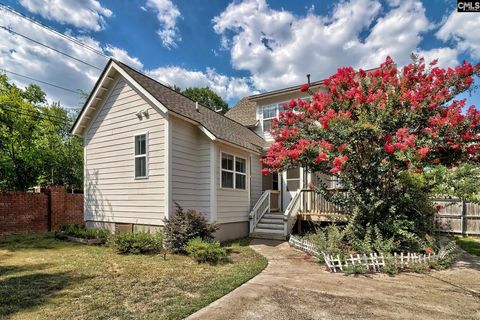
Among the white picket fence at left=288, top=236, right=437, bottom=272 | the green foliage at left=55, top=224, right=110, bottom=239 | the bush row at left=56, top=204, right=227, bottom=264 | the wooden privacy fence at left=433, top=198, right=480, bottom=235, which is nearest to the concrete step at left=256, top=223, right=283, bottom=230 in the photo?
the bush row at left=56, top=204, right=227, bottom=264

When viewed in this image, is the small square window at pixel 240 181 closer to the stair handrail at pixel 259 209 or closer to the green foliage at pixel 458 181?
the stair handrail at pixel 259 209

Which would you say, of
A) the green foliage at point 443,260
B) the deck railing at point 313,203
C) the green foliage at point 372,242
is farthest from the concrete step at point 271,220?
the green foliage at point 443,260

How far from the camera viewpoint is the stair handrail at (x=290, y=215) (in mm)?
10469

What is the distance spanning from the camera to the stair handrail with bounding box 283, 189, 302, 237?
34.3 ft

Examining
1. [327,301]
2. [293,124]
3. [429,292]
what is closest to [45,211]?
[293,124]

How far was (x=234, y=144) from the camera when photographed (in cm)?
1020

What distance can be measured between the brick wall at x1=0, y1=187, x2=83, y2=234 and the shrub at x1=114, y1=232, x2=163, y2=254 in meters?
7.14

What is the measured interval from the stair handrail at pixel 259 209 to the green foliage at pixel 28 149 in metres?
14.7

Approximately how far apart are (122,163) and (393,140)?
29.9 ft

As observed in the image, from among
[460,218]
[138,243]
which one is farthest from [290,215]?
[460,218]

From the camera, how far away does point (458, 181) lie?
6316 millimetres

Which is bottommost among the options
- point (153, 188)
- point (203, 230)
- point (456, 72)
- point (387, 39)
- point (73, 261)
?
point (73, 261)

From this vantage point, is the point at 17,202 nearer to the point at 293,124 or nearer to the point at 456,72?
the point at 293,124

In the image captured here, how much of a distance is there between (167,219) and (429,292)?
22.3 feet
